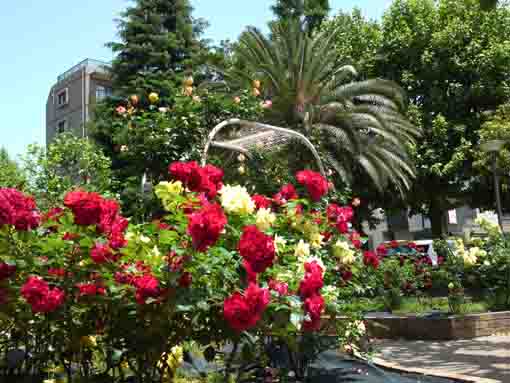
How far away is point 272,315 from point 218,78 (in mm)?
19998

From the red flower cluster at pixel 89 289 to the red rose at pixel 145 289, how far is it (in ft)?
0.98

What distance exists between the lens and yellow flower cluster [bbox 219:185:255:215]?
2.95 meters

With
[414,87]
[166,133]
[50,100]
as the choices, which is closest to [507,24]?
[414,87]

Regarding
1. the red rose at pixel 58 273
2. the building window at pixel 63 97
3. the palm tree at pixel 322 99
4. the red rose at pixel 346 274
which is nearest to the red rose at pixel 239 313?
the red rose at pixel 58 273

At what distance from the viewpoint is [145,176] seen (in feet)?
28.2

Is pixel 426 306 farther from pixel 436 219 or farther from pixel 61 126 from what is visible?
pixel 61 126

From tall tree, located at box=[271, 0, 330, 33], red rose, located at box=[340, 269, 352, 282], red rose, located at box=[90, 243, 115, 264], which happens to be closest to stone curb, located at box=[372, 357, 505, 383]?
red rose, located at box=[340, 269, 352, 282]

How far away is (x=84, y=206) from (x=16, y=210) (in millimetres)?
311

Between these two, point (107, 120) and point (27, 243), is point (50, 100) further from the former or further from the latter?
point (27, 243)

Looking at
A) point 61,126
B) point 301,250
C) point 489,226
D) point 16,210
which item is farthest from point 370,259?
point 61,126

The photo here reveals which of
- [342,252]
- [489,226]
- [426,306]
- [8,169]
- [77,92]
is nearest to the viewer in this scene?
[342,252]

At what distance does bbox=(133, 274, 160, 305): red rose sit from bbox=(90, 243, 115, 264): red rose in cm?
22

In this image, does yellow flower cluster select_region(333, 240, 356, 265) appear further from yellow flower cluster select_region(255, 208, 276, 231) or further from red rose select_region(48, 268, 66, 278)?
red rose select_region(48, 268, 66, 278)

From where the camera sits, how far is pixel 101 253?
2602mm
